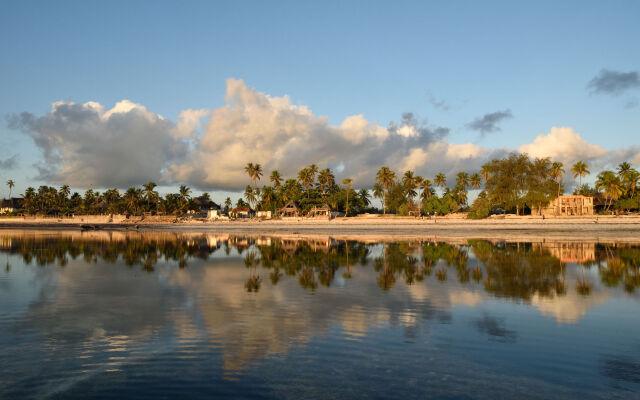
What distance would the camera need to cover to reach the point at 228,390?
6953 mm

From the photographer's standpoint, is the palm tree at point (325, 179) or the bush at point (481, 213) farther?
the palm tree at point (325, 179)

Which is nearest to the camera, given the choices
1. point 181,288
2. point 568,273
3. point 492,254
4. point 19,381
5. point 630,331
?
point 19,381

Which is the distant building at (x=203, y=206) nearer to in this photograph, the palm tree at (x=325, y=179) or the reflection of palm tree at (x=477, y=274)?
the palm tree at (x=325, y=179)

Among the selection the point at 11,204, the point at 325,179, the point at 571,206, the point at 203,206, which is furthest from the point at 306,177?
the point at 11,204

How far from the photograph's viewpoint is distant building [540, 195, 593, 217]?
95.3 m

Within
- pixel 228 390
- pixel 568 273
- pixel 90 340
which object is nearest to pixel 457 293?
pixel 568 273

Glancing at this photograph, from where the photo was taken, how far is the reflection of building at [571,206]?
9531cm

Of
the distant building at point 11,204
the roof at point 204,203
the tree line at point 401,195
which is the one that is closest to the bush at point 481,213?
the tree line at point 401,195

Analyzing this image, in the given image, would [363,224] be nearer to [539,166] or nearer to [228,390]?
[539,166]

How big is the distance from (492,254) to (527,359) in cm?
2282

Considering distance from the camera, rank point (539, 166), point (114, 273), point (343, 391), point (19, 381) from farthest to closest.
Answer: point (539, 166), point (114, 273), point (19, 381), point (343, 391)

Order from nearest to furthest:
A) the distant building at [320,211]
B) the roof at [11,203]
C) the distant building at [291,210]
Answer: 1. the distant building at [320,211]
2. the distant building at [291,210]
3. the roof at [11,203]

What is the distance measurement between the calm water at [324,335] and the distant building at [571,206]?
276ft

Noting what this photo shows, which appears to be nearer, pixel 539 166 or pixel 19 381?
pixel 19 381
